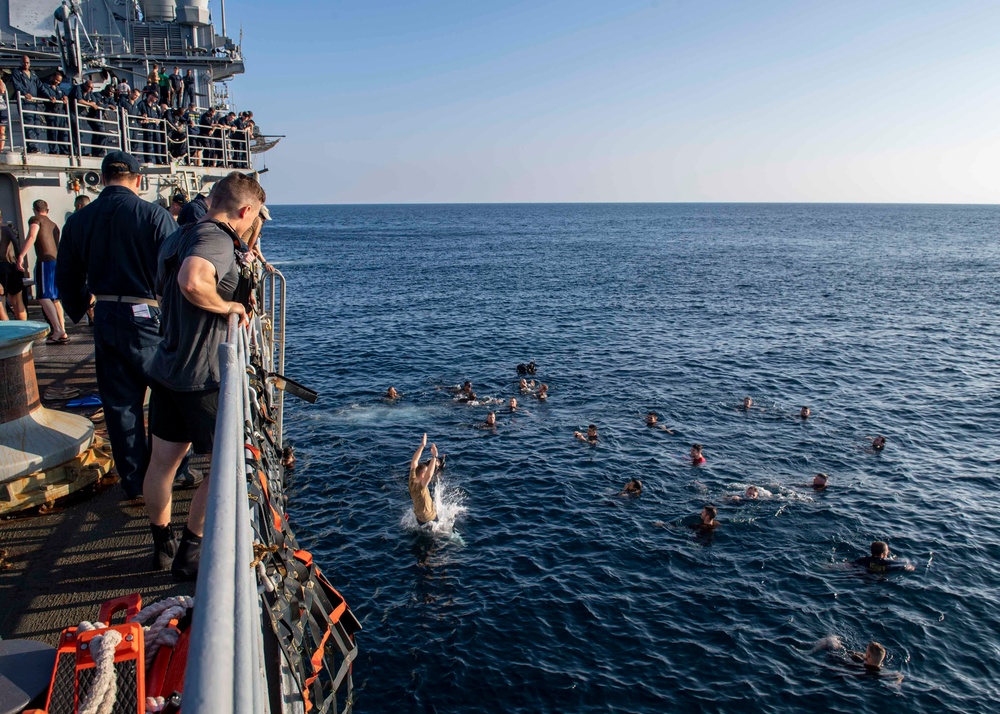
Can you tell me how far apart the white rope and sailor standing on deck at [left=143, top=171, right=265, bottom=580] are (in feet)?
5.19

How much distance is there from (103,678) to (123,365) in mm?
3506

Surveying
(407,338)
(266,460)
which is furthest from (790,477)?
(407,338)

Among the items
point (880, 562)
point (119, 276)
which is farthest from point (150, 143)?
point (880, 562)

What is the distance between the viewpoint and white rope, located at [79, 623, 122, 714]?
310cm

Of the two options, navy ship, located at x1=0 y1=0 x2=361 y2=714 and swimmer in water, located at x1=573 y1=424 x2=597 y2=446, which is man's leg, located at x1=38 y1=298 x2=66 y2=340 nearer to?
navy ship, located at x1=0 y1=0 x2=361 y2=714

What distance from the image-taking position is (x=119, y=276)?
595cm

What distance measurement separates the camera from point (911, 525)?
17688 mm

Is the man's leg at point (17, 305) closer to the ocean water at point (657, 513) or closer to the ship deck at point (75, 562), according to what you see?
the ocean water at point (657, 513)

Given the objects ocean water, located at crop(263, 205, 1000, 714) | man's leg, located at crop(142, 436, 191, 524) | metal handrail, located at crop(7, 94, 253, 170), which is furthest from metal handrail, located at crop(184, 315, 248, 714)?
metal handrail, located at crop(7, 94, 253, 170)

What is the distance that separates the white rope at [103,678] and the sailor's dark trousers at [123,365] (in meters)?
3.07

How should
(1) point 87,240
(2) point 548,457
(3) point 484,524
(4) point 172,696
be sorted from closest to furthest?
(4) point 172,696
(1) point 87,240
(3) point 484,524
(2) point 548,457

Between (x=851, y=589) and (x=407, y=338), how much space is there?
29158 millimetres

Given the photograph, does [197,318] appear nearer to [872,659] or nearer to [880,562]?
[872,659]

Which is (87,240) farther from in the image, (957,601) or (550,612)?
(957,601)
